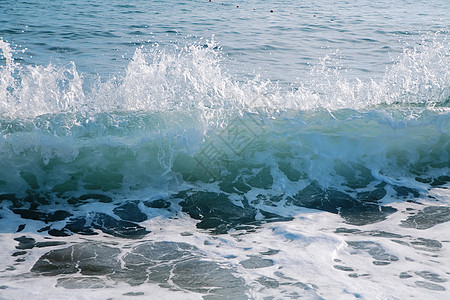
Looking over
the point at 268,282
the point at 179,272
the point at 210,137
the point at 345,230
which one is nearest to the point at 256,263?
the point at 268,282

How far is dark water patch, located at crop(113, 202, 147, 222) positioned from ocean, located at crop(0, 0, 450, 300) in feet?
0.09

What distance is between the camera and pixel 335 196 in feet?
17.1

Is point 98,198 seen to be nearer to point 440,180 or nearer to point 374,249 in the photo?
point 374,249

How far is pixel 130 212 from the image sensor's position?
15.6 ft

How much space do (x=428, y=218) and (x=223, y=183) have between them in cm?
225

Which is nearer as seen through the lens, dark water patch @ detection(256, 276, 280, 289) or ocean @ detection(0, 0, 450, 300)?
dark water patch @ detection(256, 276, 280, 289)

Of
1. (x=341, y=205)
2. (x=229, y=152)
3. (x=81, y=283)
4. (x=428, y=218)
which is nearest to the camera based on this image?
(x=81, y=283)

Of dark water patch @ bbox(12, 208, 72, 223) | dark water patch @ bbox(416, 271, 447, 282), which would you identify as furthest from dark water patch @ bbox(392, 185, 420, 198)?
dark water patch @ bbox(12, 208, 72, 223)

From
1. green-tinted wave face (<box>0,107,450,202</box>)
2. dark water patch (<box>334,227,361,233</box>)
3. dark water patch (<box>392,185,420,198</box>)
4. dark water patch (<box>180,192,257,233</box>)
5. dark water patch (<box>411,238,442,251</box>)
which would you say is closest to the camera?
dark water patch (<box>411,238,442,251</box>)

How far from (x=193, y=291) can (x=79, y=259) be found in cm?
108

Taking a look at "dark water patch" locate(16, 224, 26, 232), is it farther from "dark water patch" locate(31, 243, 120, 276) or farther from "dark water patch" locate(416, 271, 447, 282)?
"dark water patch" locate(416, 271, 447, 282)

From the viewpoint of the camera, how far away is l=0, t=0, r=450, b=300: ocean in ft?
10.8

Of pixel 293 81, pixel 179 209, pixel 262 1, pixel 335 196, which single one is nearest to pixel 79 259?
pixel 179 209

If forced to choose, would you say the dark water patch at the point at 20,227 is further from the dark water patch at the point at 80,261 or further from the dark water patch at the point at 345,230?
the dark water patch at the point at 345,230
